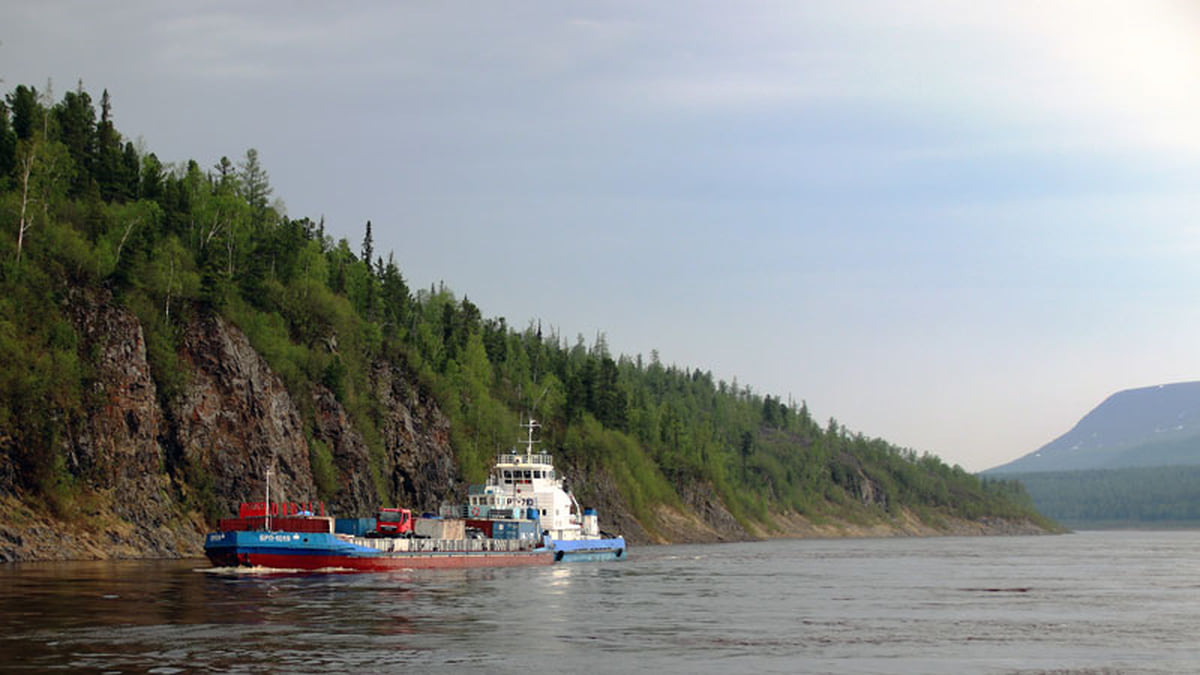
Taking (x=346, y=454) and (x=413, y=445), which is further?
(x=413, y=445)

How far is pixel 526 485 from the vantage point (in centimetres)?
12144

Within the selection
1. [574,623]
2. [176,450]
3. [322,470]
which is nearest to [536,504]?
[322,470]

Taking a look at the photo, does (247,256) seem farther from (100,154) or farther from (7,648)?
(7,648)

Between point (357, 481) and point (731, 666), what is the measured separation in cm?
11261

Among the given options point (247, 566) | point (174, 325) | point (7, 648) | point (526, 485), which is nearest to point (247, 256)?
point (174, 325)

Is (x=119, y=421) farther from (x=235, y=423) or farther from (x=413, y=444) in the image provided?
(x=413, y=444)

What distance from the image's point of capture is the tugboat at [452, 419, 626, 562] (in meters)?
117

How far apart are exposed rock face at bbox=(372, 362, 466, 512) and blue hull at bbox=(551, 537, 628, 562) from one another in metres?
41.8

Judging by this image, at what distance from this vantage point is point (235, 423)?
13162 centimetres

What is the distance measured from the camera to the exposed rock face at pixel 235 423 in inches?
4980

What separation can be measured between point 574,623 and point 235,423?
81.9 metres

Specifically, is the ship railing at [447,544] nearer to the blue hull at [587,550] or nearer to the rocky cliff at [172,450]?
the blue hull at [587,550]

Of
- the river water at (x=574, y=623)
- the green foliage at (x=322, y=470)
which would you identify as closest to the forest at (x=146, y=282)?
the green foliage at (x=322, y=470)

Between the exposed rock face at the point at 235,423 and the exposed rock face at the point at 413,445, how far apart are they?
2355 centimetres
